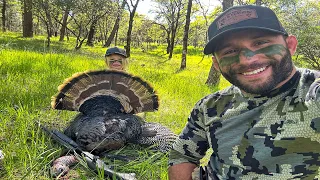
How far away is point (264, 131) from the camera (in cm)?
140

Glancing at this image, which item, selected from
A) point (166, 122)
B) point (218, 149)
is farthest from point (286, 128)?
point (166, 122)

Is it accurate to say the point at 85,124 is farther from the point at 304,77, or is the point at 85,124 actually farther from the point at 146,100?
the point at 304,77

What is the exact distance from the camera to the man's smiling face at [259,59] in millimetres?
1451

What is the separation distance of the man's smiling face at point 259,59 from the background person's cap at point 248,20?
0.14 feet

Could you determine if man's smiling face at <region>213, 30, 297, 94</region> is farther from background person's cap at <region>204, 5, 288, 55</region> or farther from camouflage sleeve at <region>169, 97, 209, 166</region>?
camouflage sleeve at <region>169, 97, 209, 166</region>

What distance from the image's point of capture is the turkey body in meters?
3.09

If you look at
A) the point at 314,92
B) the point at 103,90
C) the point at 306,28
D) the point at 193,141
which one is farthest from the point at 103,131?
the point at 306,28

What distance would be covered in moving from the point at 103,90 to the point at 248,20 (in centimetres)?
257

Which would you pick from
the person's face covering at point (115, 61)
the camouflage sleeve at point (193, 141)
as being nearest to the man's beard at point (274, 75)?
the camouflage sleeve at point (193, 141)

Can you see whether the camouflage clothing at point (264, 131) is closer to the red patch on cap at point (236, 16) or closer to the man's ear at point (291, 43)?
the man's ear at point (291, 43)

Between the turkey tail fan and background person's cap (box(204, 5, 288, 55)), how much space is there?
7.62 feet

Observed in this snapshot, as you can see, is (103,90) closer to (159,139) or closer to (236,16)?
(159,139)

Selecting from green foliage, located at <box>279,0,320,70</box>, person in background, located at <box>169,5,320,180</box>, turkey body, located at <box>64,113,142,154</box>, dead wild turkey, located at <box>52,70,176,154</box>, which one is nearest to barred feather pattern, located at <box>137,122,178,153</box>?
dead wild turkey, located at <box>52,70,176,154</box>

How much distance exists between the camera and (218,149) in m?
1.59
